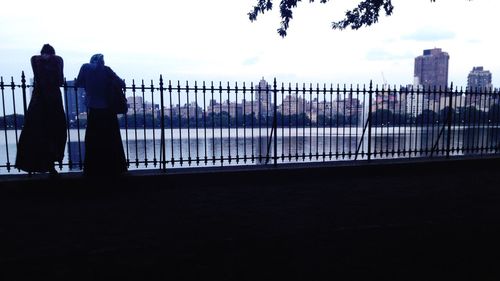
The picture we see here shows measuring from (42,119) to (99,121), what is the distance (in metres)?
0.90

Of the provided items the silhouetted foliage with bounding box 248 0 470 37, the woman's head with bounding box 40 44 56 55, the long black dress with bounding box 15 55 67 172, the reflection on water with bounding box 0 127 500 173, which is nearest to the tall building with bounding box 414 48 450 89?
the reflection on water with bounding box 0 127 500 173

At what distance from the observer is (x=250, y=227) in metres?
4.28

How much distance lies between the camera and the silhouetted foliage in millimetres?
9484

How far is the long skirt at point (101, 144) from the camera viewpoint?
6.04 metres

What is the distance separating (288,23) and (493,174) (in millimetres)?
6240

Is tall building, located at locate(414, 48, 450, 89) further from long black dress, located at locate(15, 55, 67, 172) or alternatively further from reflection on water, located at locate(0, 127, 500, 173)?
long black dress, located at locate(15, 55, 67, 172)

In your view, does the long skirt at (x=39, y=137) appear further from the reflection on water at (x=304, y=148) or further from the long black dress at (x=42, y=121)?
the reflection on water at (x=304, y=148)

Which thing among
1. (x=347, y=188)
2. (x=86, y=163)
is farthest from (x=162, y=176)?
(x=347, y=188)

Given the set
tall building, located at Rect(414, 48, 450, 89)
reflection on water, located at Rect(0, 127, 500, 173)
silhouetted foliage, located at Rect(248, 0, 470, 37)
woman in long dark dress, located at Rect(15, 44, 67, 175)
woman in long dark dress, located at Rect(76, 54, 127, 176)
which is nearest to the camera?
woman in long dark dress, located at Rect(15, 44, 67, 175)

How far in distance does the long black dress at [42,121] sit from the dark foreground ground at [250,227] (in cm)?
42

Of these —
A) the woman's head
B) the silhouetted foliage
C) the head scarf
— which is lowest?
the head scarf

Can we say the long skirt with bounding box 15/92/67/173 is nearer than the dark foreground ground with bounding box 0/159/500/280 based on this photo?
No

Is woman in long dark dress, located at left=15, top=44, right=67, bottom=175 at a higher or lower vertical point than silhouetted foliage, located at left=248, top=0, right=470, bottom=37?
Result: lower

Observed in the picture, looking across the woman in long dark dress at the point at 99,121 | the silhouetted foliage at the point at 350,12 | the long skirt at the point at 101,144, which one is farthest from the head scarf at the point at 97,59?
the silhouetted foliage at the point at 350,12
